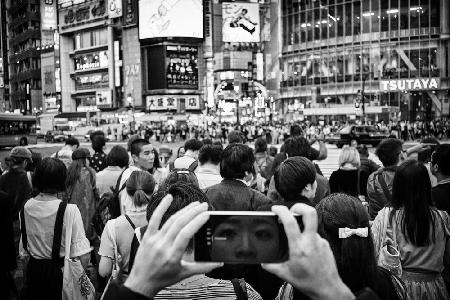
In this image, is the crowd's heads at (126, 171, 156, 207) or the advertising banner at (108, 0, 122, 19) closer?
the crowd's heads at (126, 171, 156, 207)

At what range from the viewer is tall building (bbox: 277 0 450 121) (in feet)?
206

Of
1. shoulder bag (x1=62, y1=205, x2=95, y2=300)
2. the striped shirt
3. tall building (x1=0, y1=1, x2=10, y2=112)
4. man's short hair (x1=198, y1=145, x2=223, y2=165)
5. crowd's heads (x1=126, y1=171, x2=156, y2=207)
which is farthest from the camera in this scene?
tall building (x1=0, y1=1, x2=10, y2=112)

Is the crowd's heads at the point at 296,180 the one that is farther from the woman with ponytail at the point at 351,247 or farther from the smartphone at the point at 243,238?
the smartphone at the point at 243,238

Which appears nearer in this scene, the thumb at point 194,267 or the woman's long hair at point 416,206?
the thumb at point 194,267

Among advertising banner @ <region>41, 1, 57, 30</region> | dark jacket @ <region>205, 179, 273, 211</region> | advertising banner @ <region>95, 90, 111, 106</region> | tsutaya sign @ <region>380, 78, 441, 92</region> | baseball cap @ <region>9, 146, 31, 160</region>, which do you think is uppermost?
advertising banner @ <region>41, 1, 57, 30</region>

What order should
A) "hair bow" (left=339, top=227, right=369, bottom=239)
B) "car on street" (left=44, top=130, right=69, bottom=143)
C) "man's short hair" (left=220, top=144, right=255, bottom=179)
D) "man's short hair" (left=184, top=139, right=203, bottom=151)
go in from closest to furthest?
"hair bow" (left=339, top=227, right=369, bottom=239) → "man's short hair" (left=220, top=144, right=255, bottom=179) → "man's short hair" (left=184, top=139, right=203, bottom=151) → "car on street" (left=44, top=130, right=69, bottom=143)

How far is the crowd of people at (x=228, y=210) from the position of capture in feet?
5.44

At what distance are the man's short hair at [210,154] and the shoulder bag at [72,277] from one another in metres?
2.49

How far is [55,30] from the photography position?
121688 millimetres

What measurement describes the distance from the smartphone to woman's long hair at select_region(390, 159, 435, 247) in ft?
8.59

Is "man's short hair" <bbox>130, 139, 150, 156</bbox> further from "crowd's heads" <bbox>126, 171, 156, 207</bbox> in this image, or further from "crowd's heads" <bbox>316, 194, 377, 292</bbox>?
"crowd's heads" <bbox>316, 194, 377, 292</bbox>

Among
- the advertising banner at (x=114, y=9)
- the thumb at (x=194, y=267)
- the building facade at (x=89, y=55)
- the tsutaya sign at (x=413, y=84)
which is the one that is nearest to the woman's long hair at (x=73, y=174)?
the thumb at (x=194, y=267)

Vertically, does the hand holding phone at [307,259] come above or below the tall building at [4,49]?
below

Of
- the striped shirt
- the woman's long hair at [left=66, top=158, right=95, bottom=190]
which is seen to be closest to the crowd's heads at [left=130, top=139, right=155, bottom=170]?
the woman's long hair at [left=66, top=158, right=95, bottom=190]
